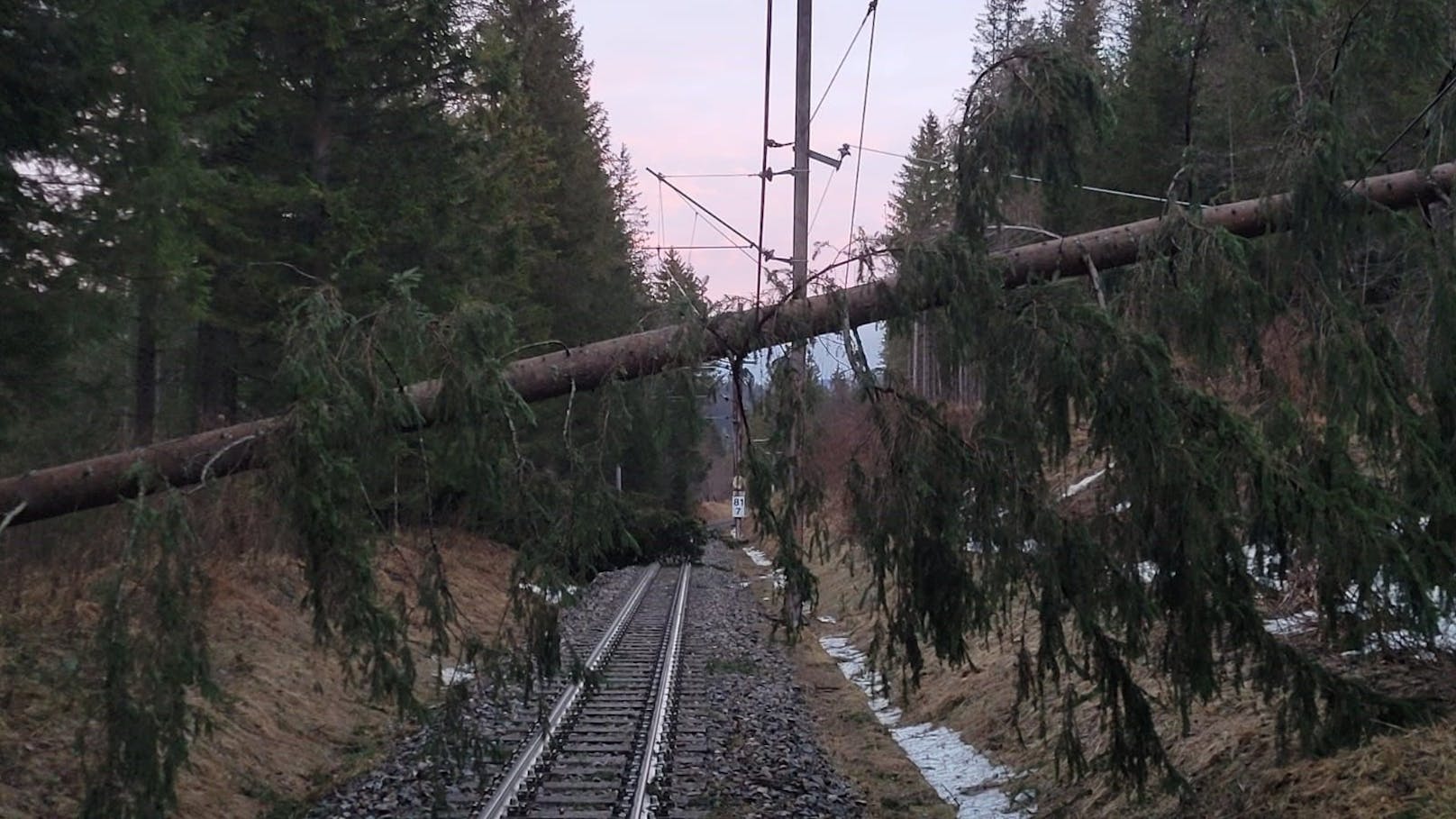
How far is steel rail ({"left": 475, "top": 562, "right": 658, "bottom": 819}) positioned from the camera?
28.5 feet

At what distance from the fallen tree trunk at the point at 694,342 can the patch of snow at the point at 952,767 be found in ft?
6.82

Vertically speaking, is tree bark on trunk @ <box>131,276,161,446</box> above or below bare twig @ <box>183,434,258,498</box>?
above

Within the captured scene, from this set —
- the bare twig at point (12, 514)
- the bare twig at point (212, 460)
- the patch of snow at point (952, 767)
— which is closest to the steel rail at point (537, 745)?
the bare twig at point (212, 460)

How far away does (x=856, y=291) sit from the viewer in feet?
23.6

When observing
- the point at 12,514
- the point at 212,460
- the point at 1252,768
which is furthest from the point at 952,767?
the point at 12,514

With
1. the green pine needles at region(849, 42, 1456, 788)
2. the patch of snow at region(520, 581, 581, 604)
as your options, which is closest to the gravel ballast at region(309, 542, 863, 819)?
the patch of snow at region(520, 581, 581, 604)

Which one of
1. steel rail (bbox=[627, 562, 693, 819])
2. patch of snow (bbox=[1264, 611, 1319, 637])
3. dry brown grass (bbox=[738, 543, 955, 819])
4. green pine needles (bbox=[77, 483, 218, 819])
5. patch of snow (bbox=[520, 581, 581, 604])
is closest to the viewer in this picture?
green pine needles (bbox=[77, 483, 218, 819])

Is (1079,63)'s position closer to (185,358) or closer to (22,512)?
(22,512)

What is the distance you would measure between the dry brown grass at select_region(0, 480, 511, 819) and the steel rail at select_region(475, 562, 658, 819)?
1.14 metres

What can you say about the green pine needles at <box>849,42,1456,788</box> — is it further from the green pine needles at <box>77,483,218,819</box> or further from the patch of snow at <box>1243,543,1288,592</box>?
the green pine needles at <box>77,483,218,819</box>

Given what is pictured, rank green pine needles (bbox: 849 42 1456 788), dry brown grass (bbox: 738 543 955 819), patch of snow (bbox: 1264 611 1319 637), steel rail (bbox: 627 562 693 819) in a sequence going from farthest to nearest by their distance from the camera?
dry brown grass (bbox: 738 543 955 819)
patch of snow (bbox: 1264 611 1319 637)
steel rail (bbox: 627 562 693 819)
green pine needles (bbox: 849 42 1456 788)

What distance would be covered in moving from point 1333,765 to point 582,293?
27089 mm

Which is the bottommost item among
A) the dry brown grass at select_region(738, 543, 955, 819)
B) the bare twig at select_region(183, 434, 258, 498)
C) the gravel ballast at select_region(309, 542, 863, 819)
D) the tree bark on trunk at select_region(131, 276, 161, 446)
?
the dry brown grass at select_region(738, 543, 955, 819)

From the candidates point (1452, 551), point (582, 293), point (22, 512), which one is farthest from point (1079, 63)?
point (582, 293)
